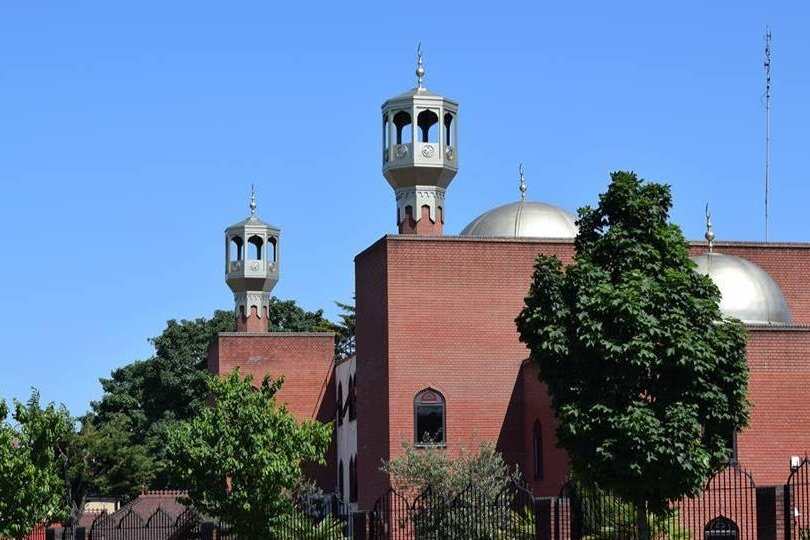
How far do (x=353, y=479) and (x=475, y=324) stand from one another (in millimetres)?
10031

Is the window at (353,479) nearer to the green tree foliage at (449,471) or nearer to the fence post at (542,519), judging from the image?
the green tree foliage at (449,471)

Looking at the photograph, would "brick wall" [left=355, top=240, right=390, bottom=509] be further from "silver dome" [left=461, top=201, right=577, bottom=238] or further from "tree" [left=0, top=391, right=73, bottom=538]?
"tree" [left=0, top=391, right=73, bottom=538]

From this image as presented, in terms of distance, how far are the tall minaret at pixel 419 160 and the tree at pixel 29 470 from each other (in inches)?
499

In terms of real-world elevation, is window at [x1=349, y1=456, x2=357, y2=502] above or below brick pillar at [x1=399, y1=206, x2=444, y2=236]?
below

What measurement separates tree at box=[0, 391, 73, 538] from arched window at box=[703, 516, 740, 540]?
1471 cm

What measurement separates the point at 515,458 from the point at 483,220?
8.56 metres

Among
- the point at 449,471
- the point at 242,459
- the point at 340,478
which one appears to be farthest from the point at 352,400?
the point at 242,459

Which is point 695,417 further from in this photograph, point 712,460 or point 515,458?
point 515,458

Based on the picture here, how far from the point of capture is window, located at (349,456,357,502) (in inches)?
2056

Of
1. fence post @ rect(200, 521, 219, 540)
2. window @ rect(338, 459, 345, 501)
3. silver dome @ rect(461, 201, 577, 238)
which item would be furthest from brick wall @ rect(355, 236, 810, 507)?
window @ rect(338, 459, 345, 501)

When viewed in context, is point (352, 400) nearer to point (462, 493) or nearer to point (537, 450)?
point (537, 450)

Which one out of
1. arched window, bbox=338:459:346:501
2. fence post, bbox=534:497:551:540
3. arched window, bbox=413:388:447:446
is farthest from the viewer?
arched window, bbox=338:459:346:501

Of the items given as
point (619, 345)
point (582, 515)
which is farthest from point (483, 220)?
point (619, 345)

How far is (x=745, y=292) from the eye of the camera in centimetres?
4200
